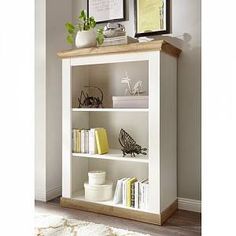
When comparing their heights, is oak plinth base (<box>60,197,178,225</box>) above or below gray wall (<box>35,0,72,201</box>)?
below

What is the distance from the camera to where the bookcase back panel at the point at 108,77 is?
105 inches

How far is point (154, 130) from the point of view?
7.22 ft

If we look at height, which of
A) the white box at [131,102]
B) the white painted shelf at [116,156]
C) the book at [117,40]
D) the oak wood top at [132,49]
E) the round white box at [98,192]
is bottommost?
the round white box at [98,192]

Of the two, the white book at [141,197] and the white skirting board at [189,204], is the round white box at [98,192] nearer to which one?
the white book at [141,197]

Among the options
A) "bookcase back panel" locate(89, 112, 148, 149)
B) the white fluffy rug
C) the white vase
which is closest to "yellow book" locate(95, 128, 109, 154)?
"bookcase back panel" locate(89, 112, 148, 149)

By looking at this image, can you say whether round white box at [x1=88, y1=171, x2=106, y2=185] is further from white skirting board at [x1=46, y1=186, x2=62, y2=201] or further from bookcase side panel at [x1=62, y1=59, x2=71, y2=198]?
white skirting board at [x1=46, y1=186, x2=62, y2=201]

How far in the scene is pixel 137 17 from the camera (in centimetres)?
268

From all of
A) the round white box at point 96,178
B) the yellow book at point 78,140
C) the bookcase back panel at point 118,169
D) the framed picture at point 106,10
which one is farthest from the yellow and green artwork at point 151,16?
the round white box at point 96,178

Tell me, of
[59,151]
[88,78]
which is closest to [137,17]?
[88,78]

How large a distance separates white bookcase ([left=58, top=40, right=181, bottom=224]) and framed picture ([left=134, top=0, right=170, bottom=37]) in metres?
0.27

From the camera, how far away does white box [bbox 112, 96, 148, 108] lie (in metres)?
2.36

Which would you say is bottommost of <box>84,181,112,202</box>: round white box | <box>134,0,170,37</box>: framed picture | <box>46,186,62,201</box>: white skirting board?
<box>46,186,62,201</box>: white skirting board

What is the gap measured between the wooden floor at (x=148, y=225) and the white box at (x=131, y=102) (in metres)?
0.88

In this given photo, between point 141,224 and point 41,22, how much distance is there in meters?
1.94
